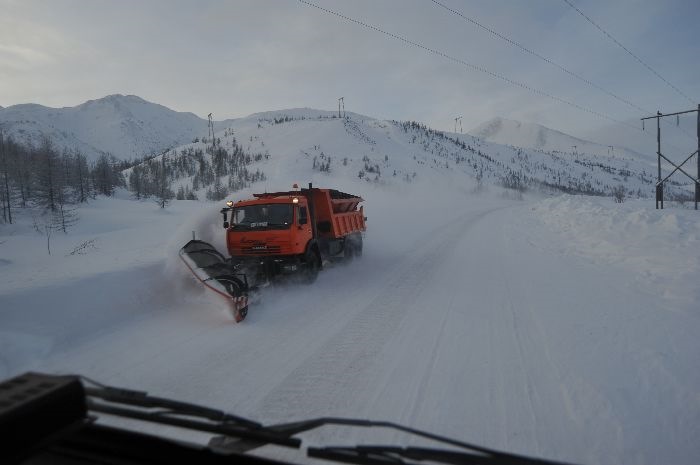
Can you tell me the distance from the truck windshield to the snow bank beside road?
7.79 meters

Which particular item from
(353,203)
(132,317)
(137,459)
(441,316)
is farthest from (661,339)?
(353,203)

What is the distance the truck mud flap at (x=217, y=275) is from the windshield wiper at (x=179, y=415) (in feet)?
16.6

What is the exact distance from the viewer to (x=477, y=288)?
919cm

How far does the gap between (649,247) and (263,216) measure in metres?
10.3

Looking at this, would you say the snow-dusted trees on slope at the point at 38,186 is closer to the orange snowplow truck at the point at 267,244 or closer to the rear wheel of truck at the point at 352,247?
the rear wheel of truck at the point at 352,247

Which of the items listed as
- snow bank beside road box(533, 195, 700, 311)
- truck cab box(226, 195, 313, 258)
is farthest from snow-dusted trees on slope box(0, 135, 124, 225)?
snow bank beside road box(533, 195, 700, 311)

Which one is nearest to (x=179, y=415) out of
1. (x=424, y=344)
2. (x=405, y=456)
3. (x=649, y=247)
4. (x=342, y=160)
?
(x=405, y=456)

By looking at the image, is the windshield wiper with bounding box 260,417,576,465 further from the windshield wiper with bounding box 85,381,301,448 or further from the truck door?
the truck door

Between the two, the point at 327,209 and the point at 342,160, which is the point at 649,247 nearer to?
the point at 327,209

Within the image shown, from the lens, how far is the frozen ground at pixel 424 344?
3.98 m

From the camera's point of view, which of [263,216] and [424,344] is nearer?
[424,344]

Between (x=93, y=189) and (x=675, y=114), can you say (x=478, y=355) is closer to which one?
(x=675, y=114)

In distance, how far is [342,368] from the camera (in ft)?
17.3

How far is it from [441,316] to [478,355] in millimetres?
1776
